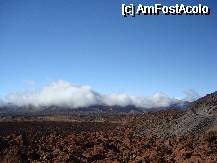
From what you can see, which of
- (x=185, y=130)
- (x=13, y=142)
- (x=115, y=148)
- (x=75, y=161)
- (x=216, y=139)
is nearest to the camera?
(x=75, y=161)

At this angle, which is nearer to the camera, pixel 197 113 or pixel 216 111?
pixel 216 111

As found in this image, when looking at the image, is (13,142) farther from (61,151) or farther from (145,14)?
(145,14)

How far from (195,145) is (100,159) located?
633cm

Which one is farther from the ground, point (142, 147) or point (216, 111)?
point (216, 111)

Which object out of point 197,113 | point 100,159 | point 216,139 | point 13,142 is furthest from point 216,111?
point 13,142

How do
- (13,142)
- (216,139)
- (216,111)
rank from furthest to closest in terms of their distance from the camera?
(216,111) → (13,142) → (216,139)

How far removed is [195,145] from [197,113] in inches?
582

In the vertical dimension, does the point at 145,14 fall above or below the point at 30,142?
above

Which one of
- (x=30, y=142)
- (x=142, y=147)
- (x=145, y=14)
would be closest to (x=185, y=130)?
(x=142, y=147)

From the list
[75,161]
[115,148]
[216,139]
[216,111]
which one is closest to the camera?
[75,161]

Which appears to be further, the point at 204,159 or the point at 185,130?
the point at 185,130

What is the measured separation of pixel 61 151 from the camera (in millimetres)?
26188

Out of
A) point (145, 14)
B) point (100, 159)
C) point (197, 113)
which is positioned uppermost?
point (145, 14)

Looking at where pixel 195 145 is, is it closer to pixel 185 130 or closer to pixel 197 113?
pixel 185 130
